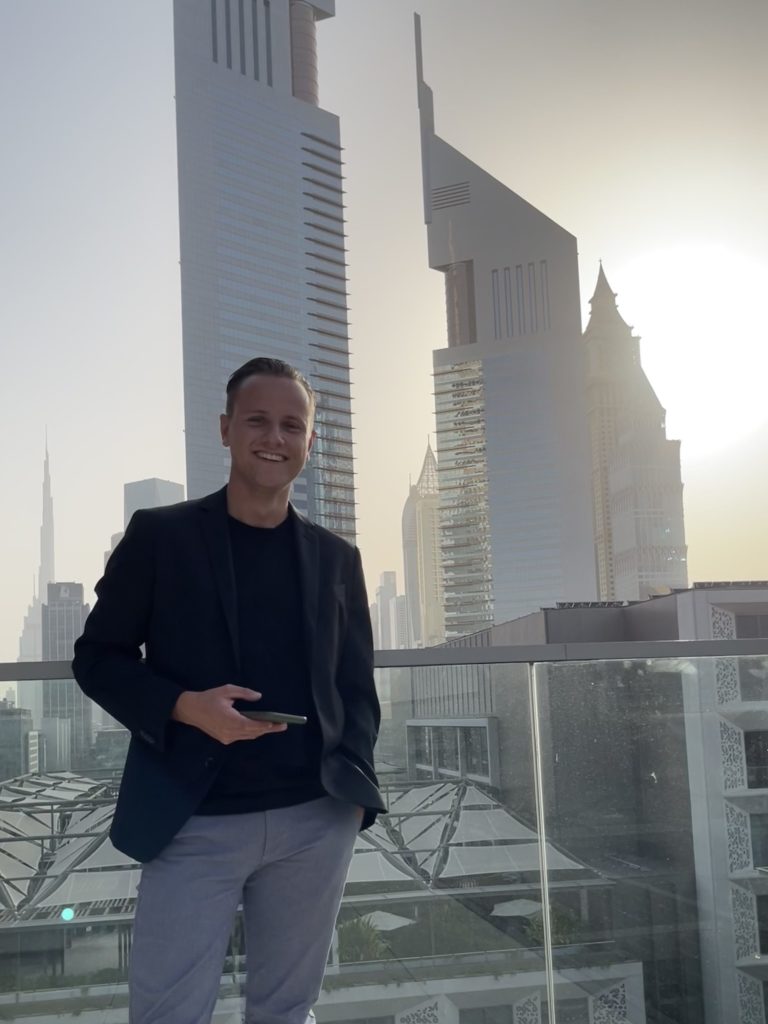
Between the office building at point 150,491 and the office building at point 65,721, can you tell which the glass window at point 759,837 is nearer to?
the office building at point 65,721

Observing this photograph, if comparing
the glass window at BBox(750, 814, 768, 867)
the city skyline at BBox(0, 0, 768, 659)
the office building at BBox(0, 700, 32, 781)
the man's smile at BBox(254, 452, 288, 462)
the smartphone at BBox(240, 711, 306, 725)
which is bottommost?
the glass window at BBox(750, 814, 768, 867)

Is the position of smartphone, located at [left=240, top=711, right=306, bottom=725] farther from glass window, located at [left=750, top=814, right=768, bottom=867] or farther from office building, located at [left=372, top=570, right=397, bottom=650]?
office building, located at [left=372, top=570, right=397, bottom=650]

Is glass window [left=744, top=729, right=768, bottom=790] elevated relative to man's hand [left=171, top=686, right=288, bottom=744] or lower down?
lower down

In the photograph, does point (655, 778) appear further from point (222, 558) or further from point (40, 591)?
point (40, 591)

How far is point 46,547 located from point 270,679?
89845 millimetres

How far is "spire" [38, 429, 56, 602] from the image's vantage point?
211 feet

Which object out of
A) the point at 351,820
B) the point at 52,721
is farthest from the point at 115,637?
the point at 52,721

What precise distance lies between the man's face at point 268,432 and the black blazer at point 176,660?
0.07m

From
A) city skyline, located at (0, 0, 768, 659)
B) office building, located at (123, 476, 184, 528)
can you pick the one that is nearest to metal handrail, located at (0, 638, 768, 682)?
city skyline, located at (0, 0, 768, 659)

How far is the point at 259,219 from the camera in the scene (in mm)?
58781

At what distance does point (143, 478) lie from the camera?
54.5 m

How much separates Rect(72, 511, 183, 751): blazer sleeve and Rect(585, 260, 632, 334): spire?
76706mm

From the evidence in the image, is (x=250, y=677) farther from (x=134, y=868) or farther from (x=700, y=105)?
(x=700, y=105)

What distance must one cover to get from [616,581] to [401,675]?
6954cm
